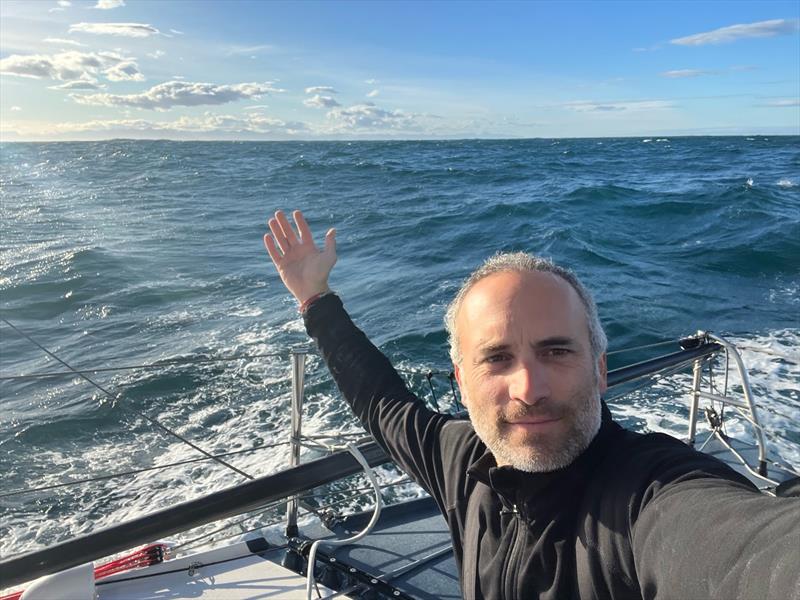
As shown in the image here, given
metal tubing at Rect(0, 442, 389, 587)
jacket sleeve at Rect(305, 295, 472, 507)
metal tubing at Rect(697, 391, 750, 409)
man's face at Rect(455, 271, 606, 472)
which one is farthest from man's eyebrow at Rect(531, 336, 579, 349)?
metal tubing at Rect(697, 391, 750, 409)

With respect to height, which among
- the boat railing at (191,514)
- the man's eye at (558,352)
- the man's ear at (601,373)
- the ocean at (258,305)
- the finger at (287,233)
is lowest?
the ocean at (258,305)

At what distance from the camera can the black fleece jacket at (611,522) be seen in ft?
2.48

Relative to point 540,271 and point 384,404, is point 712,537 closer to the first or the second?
point 540,271

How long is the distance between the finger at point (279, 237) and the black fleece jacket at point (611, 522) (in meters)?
0.82

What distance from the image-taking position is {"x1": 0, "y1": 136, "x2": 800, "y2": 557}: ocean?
5.57m

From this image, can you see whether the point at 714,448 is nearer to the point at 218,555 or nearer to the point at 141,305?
the point at 218,555

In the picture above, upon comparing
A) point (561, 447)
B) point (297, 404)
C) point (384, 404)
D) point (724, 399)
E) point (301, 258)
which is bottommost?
point (724, 399)

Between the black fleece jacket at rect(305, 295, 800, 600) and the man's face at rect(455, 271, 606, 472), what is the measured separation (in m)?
0.05

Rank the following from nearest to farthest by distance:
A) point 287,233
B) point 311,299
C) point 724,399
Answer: point 311,299
point 287,233
point 724,399

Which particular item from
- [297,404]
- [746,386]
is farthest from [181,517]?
[746,386]

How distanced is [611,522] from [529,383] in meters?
0.28

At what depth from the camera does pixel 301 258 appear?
6.49 feet

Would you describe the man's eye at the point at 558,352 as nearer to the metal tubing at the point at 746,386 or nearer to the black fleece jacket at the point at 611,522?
the black fleece jacket at the point at 611,522

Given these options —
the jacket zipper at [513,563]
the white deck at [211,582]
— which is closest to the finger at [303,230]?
the jacket zipper at [513,563]
